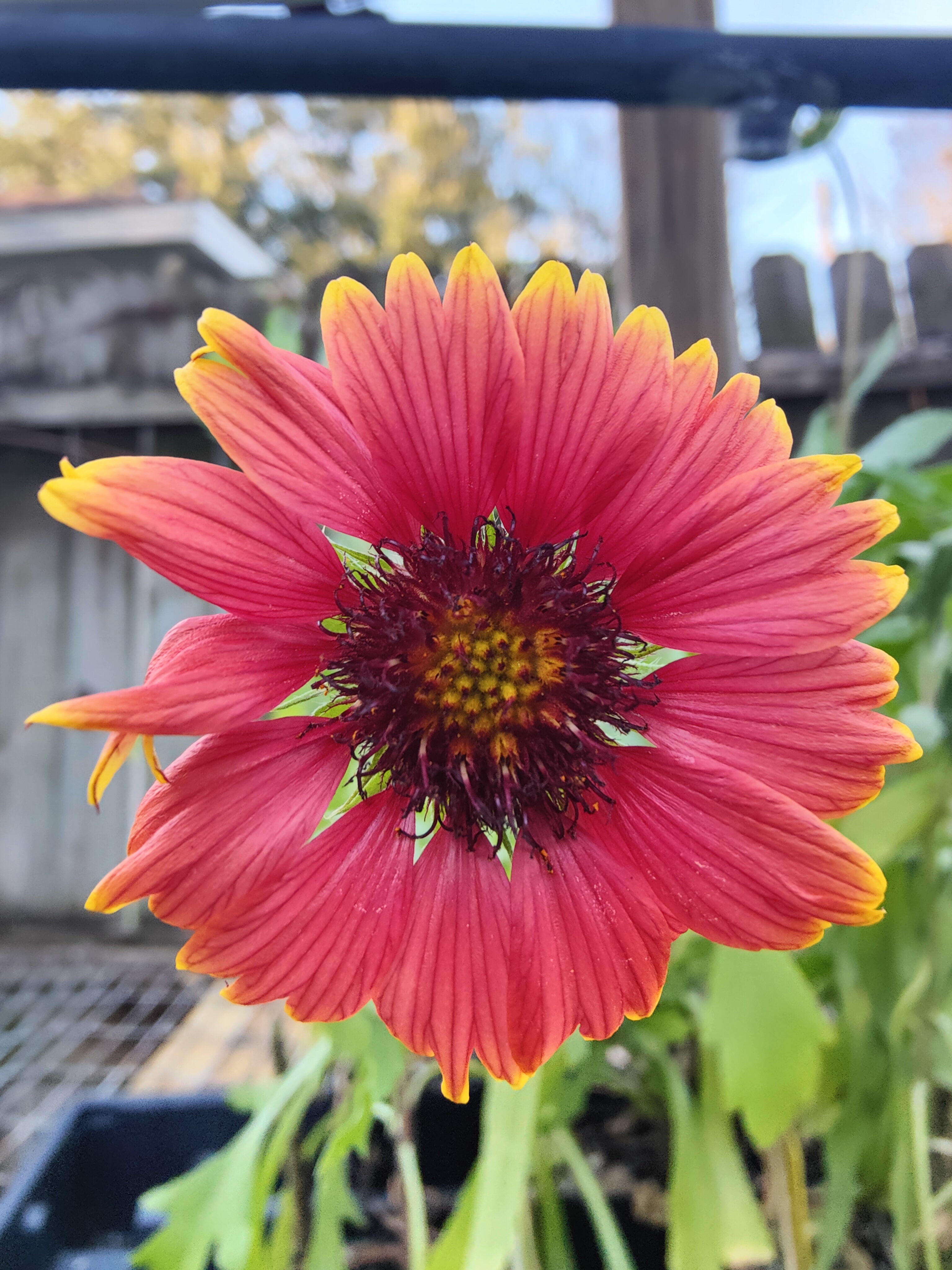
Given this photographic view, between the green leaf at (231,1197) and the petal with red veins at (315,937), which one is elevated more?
the petal with red veins at (315,937)

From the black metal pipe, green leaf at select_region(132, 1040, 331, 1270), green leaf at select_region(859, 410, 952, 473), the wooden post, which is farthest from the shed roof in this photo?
green leaf at select_region(132, 1040, 331, 1270)

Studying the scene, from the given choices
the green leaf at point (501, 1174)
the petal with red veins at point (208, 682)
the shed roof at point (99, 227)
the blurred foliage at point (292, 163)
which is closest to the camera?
the petal with red veins at point (208, 682)

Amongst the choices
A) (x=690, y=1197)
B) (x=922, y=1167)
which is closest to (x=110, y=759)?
(x=690, y=1197)

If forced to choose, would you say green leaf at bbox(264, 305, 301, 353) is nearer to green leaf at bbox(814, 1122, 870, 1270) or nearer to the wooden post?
the wooden post

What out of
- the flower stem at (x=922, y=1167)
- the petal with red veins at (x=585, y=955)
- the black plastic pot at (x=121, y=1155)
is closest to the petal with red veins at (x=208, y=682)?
the petal with red veins at (x=585, y=955)

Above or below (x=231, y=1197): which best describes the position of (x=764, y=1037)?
above

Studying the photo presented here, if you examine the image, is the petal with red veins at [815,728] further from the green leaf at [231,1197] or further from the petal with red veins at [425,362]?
the green leaf at [231,1197]

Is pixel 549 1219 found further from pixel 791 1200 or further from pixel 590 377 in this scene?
pixel 590 377
